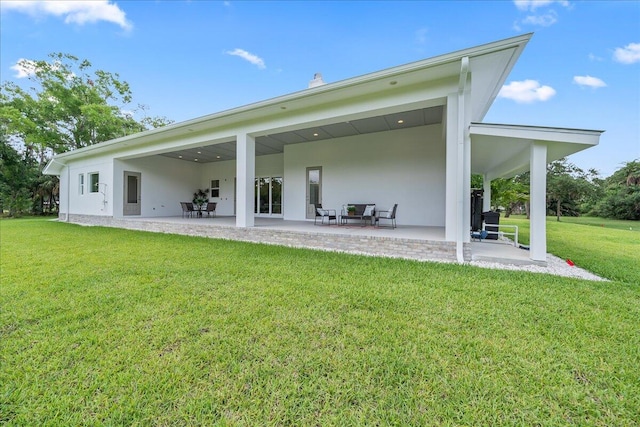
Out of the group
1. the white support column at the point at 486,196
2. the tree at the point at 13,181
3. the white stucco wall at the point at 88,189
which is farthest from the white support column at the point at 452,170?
the tree at the point at 13,181

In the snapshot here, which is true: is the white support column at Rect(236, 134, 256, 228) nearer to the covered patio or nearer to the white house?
the white house

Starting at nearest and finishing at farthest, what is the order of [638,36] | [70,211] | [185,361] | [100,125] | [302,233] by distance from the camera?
[185,361] < [302,233] < [638,36] < [70,211] < [100,125]

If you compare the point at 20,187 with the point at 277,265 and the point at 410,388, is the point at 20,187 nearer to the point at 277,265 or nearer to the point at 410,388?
the point at 277,265

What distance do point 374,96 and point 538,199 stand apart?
3.67m

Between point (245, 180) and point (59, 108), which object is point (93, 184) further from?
point (59, 108)

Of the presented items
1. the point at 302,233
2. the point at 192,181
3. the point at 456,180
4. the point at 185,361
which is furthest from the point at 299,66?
the point at 185,361

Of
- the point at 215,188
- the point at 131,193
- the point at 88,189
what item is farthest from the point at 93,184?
the point at 215,188

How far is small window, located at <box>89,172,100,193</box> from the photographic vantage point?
12.7 metres

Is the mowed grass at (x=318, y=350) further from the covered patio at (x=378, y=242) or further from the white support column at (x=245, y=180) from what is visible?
the white support column at (x=245, y=180)

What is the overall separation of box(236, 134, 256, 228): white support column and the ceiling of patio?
5.57 feet

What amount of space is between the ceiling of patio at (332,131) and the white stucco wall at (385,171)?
14.8 inches

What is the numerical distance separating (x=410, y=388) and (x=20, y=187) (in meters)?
26.8

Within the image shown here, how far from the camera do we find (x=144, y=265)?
16.0 ft

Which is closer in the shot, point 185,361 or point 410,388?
point 410,388
